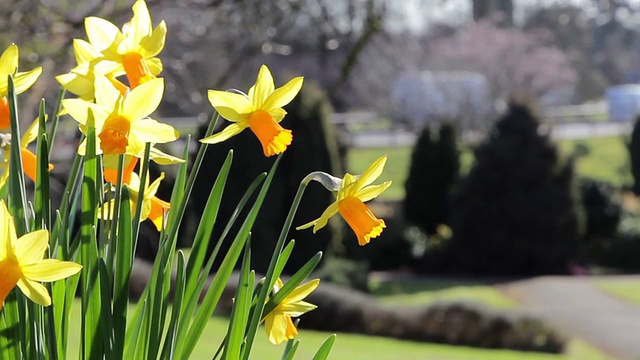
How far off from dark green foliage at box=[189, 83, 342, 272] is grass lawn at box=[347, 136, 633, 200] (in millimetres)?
11034

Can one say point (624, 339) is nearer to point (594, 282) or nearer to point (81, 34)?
point (594, 282)

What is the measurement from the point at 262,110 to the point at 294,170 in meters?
9.66

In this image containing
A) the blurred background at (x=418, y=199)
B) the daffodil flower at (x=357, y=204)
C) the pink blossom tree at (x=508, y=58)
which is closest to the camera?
the daffodil flower at (x=357, y=204)

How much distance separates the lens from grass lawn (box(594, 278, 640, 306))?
1086 centimetres

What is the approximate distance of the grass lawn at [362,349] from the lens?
20.6ft

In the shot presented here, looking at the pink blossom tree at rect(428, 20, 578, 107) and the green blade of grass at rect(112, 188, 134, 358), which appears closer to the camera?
the green blade of grass at rect(112, 188, 134, 358)

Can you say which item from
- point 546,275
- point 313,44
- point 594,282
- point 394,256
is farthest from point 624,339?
point 313,44

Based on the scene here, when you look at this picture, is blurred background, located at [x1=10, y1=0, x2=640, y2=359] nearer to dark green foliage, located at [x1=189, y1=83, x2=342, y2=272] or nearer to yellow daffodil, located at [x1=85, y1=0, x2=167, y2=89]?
dark green foliage, located at [x1=189, y1=83, x2=342, y2=272]

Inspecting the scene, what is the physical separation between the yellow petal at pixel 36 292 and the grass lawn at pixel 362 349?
4.74 meters

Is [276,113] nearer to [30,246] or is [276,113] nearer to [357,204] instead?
[357,204]

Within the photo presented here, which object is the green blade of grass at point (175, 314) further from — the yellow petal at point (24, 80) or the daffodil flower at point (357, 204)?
the yellow petal at point (24, 80)

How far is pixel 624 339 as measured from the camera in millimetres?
8594

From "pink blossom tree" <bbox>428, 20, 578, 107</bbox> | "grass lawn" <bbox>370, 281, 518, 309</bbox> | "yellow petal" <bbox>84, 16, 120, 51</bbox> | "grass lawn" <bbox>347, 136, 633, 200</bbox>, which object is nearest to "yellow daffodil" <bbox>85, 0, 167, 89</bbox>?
"yellow petal" <bbox>84, 16, 120, 51</bbox>

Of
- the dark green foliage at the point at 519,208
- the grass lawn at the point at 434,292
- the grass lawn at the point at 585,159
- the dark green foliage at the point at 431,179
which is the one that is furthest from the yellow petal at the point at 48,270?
the grass lawn at the point at 585,159
